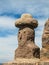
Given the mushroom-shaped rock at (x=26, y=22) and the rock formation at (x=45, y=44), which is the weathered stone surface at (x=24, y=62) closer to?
the mushroom-shaped rock at (x=26, y=22)

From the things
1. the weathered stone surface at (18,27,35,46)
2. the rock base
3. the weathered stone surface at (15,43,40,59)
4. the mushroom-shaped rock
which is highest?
the mushroom-shaped rock

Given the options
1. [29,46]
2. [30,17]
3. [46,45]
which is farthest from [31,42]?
[46,45]

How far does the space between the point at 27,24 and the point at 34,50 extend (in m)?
1.01

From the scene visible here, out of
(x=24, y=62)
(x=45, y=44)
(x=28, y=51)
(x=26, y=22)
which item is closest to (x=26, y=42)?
(x=28, y=51)

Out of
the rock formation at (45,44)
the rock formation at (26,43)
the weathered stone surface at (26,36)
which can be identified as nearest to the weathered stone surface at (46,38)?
the rock formation at (45,44)

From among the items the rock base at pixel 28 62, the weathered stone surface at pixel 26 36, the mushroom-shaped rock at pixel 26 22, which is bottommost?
the rock base at pixel 28 62

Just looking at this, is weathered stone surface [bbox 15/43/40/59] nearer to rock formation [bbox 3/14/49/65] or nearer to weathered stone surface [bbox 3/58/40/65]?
rock formation [bbox 3/14/49/65]

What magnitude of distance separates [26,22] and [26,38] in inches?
22.3

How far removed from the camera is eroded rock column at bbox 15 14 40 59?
31.3ft

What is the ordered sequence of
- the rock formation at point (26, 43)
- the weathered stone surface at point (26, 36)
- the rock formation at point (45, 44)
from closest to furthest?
the rock formation at point (26, 43) → the weathered stone surface at point (26, 36) → the rock formation at point (45, 44)

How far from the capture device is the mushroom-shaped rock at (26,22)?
9.79m

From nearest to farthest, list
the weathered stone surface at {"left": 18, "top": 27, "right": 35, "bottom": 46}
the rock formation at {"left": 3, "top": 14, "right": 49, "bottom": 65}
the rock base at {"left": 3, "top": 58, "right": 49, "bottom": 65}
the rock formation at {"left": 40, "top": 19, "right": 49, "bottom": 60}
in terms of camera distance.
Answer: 1. the rock base at {"left": 3, "top": 58, "right": 49, "bottom": 65}
2. the rock formation at {"left": 3, "top": 14, "right": 49, "bottom": 65}
3. the weathered stone surface at {"left": 18, "top": 27, "right": 35, "bottom": 46}
4. the rock formation at {"left": 40, "top": 19, "right": 49, "bottom": 60}

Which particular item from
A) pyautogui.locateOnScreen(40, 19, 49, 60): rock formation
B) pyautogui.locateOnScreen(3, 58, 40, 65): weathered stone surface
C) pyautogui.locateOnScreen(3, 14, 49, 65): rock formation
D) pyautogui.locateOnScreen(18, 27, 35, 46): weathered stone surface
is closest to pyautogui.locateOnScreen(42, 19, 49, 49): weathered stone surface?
pyautogui.locateOnScreen(40, 19, 49, 60): rock formation

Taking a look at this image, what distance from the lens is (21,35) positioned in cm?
988
